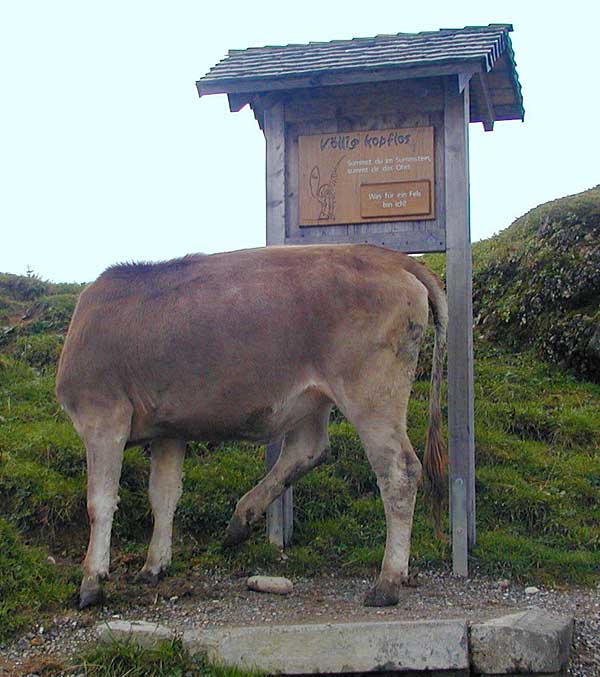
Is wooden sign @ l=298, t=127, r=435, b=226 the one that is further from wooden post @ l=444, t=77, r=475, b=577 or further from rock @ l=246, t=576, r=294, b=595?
rock @ l=246, t=576, r=294, b=595

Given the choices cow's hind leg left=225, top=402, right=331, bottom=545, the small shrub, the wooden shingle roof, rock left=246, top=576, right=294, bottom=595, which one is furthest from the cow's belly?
the small shrub

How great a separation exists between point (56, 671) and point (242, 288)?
2863mm

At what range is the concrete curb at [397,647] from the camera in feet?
17.1

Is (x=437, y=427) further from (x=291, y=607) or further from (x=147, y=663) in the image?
(x=147, y=663)

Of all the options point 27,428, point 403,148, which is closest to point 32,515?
point 27,428

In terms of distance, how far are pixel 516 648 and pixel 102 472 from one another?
306 centimetres

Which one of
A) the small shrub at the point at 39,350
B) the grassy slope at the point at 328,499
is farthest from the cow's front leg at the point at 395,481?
the small shrub at the point at 39,350

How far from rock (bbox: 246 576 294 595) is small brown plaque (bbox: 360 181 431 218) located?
3.03 metres

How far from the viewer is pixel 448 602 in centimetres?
667

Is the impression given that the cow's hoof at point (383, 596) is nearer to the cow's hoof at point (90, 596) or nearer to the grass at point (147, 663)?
the grass at point (147, 663)

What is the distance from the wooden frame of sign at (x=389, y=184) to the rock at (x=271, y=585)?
104 cm

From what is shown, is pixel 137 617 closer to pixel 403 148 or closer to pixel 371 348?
pixel 371 348

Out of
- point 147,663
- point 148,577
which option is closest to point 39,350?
point 148,577

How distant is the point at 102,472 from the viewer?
6770 mm
